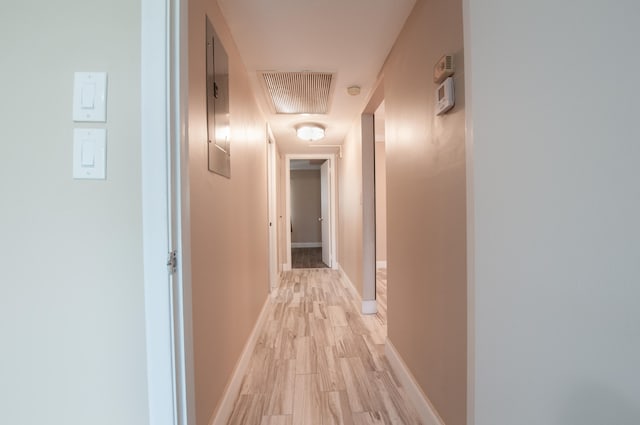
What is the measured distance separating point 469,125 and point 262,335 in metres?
2.32

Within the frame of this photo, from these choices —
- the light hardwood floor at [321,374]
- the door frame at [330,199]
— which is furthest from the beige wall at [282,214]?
the light hardwood floor at [321,374]

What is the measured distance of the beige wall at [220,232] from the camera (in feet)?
3.65

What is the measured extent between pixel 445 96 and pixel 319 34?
3.43 ft

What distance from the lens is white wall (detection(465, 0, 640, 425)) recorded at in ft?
1.26

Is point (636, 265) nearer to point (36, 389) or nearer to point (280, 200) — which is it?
point (36, 389)

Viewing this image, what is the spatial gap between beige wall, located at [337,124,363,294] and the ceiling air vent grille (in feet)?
2.08

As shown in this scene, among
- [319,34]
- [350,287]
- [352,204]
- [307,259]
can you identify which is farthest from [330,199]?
[319,34]

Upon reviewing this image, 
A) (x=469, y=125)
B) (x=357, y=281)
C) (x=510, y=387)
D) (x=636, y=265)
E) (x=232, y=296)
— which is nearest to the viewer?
(x=636, y=265)

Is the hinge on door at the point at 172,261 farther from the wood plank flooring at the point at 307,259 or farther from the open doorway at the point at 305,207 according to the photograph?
the open doorway at the point at 305,207

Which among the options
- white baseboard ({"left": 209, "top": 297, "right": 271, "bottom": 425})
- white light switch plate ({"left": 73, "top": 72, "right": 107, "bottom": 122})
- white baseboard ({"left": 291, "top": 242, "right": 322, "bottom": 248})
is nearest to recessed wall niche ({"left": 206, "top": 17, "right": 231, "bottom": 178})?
white light switch plate ({"left": 73, "top": 72, "right": 107, "bottom": 122})

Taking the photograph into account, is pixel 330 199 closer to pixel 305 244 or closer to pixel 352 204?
pixel 352 204

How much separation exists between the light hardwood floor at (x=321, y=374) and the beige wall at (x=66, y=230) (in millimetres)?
1000

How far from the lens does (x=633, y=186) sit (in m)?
0.37

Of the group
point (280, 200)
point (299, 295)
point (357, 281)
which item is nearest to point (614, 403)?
point (357, 281)
